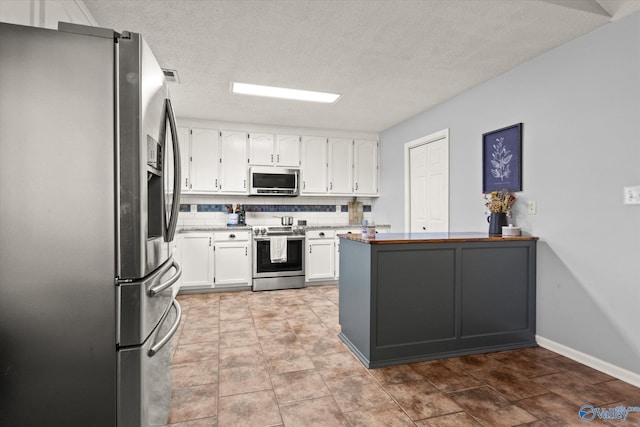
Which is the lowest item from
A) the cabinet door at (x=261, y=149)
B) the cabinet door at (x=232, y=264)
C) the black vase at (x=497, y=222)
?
the cabinet door at (x=232, y=264)

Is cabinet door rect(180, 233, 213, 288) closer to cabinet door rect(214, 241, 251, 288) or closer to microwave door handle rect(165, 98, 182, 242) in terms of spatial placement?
cabinet door rect(214, 241, 251, 288)

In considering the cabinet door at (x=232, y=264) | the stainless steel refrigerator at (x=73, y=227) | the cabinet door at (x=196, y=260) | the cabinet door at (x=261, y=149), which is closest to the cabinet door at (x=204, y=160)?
the cabinet door at (x=261, y=149)

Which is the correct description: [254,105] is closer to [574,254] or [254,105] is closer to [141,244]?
→ [141,244]

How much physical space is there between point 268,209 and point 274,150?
939 millimetres

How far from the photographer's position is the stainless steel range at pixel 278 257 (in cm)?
475

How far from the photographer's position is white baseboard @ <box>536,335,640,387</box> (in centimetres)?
222

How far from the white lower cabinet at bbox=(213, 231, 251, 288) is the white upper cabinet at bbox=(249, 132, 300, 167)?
3.74 feet

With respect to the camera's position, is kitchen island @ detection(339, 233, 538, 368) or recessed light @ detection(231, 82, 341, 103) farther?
recessed light @ detection(231, 82, 341, 103)

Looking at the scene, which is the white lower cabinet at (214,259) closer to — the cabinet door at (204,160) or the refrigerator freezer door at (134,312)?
the cabinet door at (204,160)

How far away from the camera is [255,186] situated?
504cm

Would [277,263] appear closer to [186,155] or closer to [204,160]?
[204,160]

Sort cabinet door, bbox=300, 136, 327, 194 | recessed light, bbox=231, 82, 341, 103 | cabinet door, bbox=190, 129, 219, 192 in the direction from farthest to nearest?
cabinet door, bbox=300, 136, 327, 194 < cabinet door, bbox=190, 129, 219, 192 < recessed light, bbox=231, 82, 341, 103

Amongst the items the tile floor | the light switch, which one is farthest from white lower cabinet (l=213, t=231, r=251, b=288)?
the light switch

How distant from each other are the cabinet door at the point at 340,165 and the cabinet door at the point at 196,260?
80.9 inches
